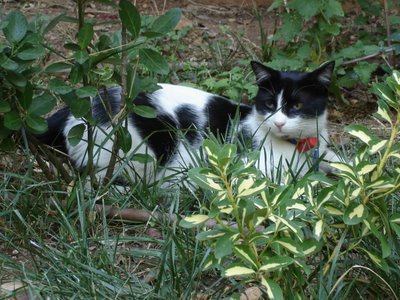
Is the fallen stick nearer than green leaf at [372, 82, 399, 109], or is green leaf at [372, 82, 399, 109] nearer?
green leaf at [372, 82, 399, 109]

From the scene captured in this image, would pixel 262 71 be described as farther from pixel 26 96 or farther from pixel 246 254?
A: pixel 246 254

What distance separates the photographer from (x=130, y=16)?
3094mm

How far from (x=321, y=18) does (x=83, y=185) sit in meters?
2.35

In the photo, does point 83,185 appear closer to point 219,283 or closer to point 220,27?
point 219,283

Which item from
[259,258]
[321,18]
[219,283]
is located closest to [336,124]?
[321,18]

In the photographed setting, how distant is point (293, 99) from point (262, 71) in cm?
22

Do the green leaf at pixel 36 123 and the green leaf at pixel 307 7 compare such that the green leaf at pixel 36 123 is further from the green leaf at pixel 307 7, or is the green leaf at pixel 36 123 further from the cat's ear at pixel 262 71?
the green leaf at pixel 307 7

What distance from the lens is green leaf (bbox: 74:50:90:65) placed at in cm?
301

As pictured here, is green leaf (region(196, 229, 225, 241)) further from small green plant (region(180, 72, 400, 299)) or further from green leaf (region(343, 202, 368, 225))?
green leaf (region(343, 202, 368, 225))

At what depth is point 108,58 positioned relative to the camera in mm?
3178

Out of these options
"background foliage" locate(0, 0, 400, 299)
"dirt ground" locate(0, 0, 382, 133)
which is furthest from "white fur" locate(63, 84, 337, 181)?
"dirt ground" locate(0, 0, 382, 133)

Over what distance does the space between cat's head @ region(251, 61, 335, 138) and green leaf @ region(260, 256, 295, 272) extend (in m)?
1.93

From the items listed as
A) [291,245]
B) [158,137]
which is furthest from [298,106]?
[291,245]

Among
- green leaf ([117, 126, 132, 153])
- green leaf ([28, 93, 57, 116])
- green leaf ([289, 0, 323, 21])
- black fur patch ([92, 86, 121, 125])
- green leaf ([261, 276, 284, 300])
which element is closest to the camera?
green leaf ([261, 276, 284, 300])
